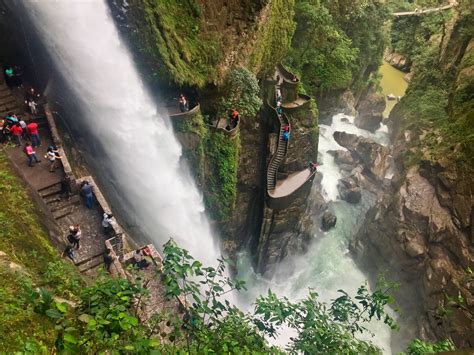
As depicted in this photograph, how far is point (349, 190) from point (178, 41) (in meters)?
18.1

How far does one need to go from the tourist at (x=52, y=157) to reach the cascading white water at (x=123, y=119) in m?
2.19

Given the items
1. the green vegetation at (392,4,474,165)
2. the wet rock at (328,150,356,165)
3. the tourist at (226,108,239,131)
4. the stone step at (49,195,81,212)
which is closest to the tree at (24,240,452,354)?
the stone step at (49,195,81,212)

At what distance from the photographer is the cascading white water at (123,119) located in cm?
1283

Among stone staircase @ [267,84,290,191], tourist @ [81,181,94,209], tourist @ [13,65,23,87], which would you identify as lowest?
stone staircase @ [267,84,290,191]

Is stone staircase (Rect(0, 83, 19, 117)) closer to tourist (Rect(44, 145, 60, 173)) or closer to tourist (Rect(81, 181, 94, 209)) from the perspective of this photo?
tourist (Rect(44, 145, 60, 173))

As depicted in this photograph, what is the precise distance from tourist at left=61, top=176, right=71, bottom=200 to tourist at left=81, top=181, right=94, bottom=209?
441 mm

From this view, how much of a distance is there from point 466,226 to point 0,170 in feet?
65.7

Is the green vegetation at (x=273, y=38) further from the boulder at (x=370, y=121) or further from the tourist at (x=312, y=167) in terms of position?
the boulder at (x=370, y=121)

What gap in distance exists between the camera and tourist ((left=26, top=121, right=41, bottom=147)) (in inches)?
480

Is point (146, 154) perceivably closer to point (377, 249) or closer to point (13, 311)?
point (13, 311)

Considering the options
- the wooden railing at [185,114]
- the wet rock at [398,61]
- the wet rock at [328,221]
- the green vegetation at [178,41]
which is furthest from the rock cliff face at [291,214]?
the wet rock at [398,61]

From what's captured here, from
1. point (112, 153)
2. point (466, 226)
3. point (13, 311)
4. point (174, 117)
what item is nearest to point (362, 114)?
point (466, 226)

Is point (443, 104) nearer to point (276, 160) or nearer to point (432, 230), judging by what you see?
point (432, 230)

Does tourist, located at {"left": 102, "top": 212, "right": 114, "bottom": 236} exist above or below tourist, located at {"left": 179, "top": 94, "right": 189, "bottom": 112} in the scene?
below
